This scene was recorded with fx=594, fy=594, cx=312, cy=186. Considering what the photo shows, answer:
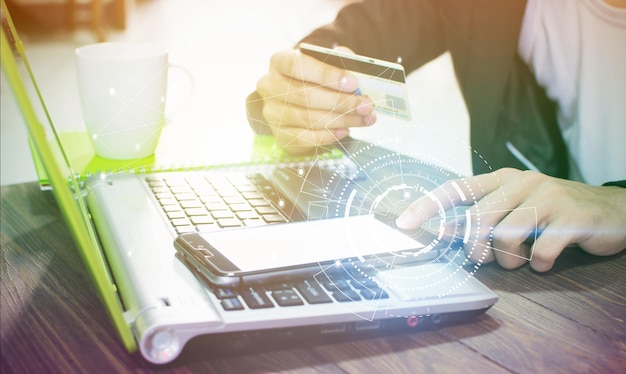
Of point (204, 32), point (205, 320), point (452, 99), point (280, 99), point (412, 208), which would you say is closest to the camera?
point (205, 320)

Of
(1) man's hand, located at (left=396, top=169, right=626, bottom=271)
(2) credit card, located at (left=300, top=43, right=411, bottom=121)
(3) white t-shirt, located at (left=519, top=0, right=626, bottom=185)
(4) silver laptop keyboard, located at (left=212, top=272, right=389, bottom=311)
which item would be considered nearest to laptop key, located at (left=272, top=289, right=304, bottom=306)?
(4) silver laptop keyboard, located at (left=212, top=272, right=389, bottom=311)

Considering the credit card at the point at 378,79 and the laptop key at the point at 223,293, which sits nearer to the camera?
the laptop key at the point at 223,293

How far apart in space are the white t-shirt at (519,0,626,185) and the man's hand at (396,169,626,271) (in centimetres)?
26

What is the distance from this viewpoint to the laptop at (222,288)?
31 cm

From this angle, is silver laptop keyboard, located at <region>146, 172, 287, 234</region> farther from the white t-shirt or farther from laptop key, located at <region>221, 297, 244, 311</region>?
the white t-shirt

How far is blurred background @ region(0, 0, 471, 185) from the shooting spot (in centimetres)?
78

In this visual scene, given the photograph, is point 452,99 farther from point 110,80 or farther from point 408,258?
point 408,258

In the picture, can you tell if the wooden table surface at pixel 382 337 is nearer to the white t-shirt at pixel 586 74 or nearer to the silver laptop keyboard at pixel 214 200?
the silver laptop keyboard at pixel 214 200

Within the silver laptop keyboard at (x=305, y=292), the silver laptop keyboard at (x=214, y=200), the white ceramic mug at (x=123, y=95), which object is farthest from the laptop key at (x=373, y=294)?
the white ceramic mug at (x=123, y=95)

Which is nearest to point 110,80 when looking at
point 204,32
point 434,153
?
point 434,153

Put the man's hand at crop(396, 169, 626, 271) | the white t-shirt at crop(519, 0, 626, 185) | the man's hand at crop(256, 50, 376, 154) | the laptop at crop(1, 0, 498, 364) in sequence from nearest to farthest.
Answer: the laptop at crop(1, 0, 498, 364), the man's hand at crop(396, 169, 626, 271), the man's hand at crop(256, 50, 376, 154), the white t-shirt at crop(519, 0, 626, 185)

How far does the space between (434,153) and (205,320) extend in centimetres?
37

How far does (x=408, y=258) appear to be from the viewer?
0.41 meters

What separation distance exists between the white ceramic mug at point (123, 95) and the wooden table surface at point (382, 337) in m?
0.22
